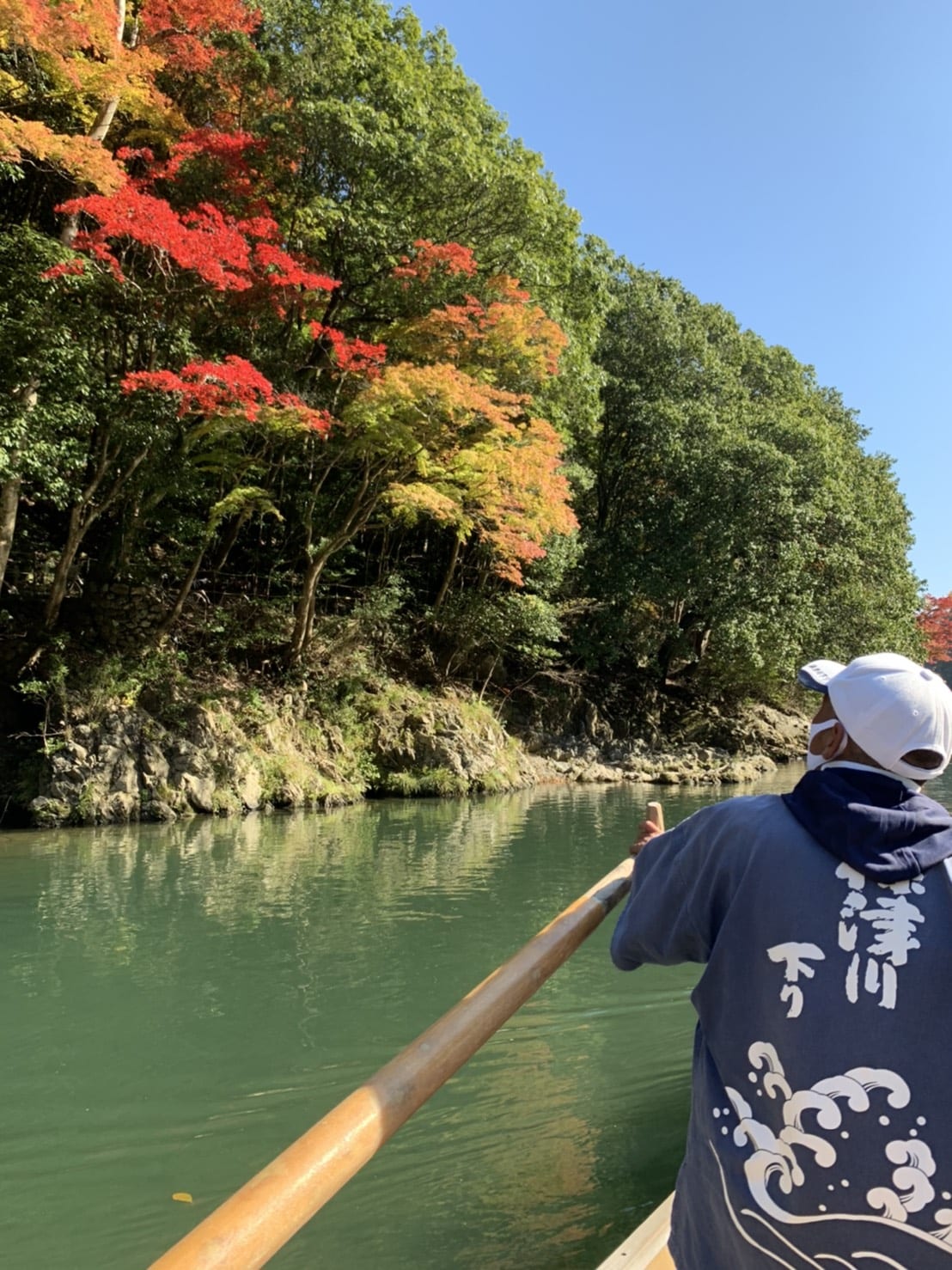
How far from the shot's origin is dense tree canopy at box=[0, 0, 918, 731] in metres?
10.4

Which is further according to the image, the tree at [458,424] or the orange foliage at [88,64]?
the tree at [458,424]

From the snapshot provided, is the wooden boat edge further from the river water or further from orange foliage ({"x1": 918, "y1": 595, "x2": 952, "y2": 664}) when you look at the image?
orange foliage ({"x1": 918, "y1": 595, "x2": 952, "y2": 664})

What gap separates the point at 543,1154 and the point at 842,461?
72.6 ft

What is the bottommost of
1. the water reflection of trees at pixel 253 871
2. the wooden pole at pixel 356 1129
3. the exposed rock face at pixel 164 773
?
the water reflection of trees at pixel 253 871

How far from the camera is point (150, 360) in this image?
11.3 meters

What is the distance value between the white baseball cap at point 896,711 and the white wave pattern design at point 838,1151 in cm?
46

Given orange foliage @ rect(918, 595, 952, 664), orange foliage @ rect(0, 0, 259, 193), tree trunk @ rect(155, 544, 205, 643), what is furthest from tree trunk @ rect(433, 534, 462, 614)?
orange foliage @ rect(918, 595, 952, 664)

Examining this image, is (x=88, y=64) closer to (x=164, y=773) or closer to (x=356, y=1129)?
(x=164, y=773)

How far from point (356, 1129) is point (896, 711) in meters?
1.09

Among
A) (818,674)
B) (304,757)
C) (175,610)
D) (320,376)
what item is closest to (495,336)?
(320,376)

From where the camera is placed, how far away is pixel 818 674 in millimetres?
1663

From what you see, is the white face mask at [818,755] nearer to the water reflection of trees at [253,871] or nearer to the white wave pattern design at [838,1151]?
the white wave pattern design at [838,1151]

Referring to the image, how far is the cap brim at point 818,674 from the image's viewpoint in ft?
5.25

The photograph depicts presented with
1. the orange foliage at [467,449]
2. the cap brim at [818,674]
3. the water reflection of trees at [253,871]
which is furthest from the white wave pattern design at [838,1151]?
the orange foliage at [467,449]
